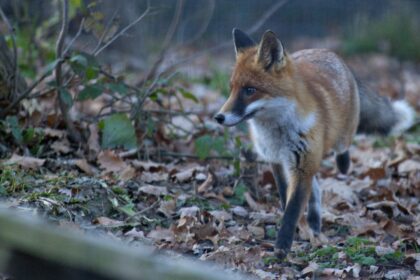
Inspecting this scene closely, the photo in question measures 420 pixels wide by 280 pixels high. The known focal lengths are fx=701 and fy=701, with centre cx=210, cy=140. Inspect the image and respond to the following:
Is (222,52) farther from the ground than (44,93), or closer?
closer

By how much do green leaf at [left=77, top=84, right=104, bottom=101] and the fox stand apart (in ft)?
3.95

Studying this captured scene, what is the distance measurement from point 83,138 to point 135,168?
596 mm

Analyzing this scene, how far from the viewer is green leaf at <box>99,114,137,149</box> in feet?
18.4

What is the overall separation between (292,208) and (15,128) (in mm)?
2176

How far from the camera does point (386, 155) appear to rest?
7078 mm

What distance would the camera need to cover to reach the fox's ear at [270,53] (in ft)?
15.6

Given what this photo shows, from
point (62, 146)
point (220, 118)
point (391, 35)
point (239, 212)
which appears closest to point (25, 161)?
point (62, 146)

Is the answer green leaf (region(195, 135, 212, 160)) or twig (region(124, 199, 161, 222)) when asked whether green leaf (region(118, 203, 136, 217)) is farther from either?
green leaf (region(195, 135, 212, 160))

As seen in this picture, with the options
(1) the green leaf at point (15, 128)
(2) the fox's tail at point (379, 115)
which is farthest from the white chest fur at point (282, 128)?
(1) the green leaf at point (15, 128)

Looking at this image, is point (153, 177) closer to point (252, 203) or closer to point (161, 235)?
point (252, 203)

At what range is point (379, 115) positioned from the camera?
6.38 m

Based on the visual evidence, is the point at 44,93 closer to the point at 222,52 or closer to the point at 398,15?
the point at 222,52

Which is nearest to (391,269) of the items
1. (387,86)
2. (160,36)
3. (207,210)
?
(207,210)

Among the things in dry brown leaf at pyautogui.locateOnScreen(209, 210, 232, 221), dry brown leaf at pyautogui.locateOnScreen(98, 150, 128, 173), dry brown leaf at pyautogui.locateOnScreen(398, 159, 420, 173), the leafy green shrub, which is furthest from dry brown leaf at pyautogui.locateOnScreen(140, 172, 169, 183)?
the leafy green shrub
